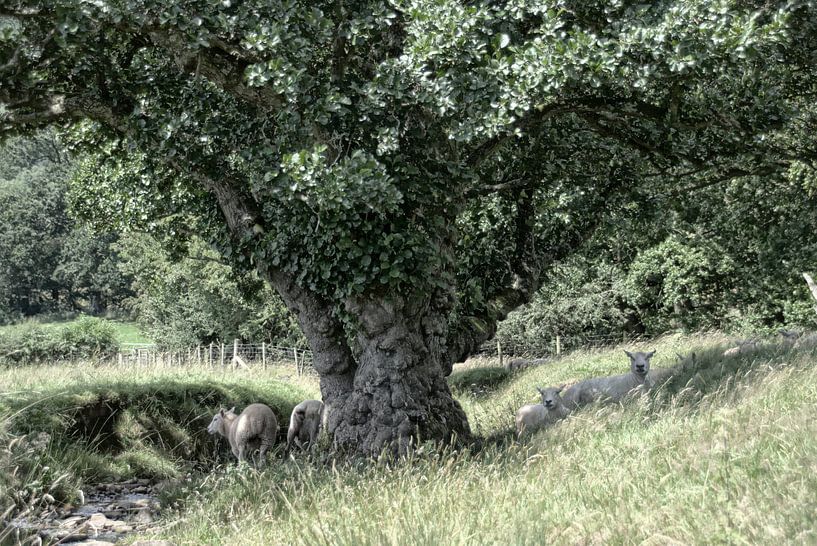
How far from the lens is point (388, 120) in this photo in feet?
31.7

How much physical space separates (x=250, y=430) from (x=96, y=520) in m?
4.24

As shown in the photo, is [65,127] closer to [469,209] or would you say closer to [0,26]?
[0,26]

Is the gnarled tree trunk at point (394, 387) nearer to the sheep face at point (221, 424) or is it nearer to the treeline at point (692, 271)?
the sheep face at point (221, 424)

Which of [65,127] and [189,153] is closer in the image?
[189,153]

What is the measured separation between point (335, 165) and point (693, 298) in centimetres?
2773

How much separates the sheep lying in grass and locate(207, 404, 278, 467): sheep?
4428 millimetres

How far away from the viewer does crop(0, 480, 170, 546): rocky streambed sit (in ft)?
23.6

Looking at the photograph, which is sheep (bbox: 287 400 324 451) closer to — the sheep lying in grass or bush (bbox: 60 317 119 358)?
the sheep lying in grass

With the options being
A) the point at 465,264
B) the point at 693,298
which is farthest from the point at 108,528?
the point at 693,298

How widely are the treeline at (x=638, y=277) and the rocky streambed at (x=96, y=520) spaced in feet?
13.5

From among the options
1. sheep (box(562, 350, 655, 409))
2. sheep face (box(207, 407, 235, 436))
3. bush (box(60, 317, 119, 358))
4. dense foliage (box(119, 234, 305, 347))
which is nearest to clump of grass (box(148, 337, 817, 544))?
sheep face (box(207, 407, 235, 436))

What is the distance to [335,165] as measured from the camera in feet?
27.8

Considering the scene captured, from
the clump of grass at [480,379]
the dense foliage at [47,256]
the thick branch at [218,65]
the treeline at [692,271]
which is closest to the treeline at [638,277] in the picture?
the treeline at [692,271]

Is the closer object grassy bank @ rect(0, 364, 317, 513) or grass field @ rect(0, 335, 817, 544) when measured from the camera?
grass field @ rect(0, 335, 817, 544)
